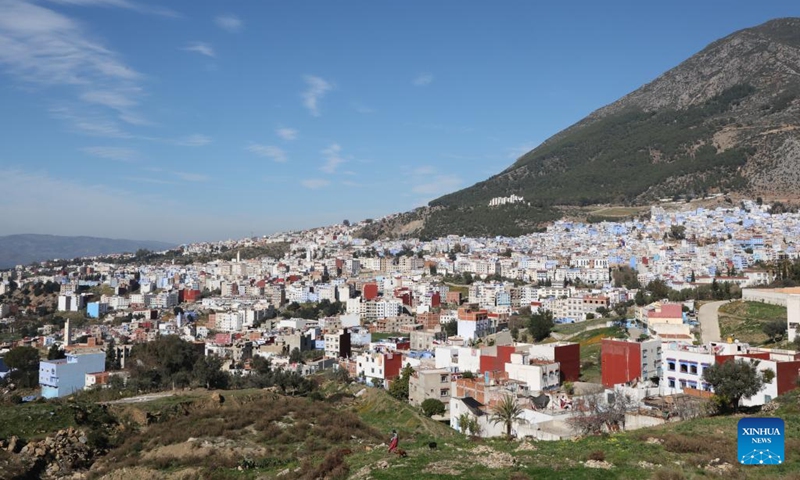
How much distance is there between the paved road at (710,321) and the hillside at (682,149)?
61.7 meters

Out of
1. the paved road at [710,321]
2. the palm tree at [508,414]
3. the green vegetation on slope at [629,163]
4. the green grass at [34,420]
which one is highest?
the green vegetation on slope at [629,163]

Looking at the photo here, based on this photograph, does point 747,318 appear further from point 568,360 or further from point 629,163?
point 629,163

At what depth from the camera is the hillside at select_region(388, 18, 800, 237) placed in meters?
95.2

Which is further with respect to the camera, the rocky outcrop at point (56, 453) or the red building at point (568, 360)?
the red building at point (568, 360)

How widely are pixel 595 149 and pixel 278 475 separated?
12118 centimetres

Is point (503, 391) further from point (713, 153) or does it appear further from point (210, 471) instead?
point (713, 153)

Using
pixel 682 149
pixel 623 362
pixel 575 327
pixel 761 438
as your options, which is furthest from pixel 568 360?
pixel 682 149

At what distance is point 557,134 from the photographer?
165m

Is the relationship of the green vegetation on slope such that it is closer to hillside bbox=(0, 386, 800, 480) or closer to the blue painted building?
the blue painted building

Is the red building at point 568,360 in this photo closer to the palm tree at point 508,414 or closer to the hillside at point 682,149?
the palm tree at point 508,414

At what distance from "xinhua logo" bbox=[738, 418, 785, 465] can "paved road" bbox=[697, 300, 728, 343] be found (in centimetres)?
2327

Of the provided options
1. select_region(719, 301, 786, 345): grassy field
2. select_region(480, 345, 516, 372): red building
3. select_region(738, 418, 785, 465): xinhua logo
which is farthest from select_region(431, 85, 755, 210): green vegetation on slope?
select_region(738, 418, 785, 465): xinhua logo

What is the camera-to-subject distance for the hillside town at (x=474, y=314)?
20.2m

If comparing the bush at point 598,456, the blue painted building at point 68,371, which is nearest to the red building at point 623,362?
the bush at point 598,456
